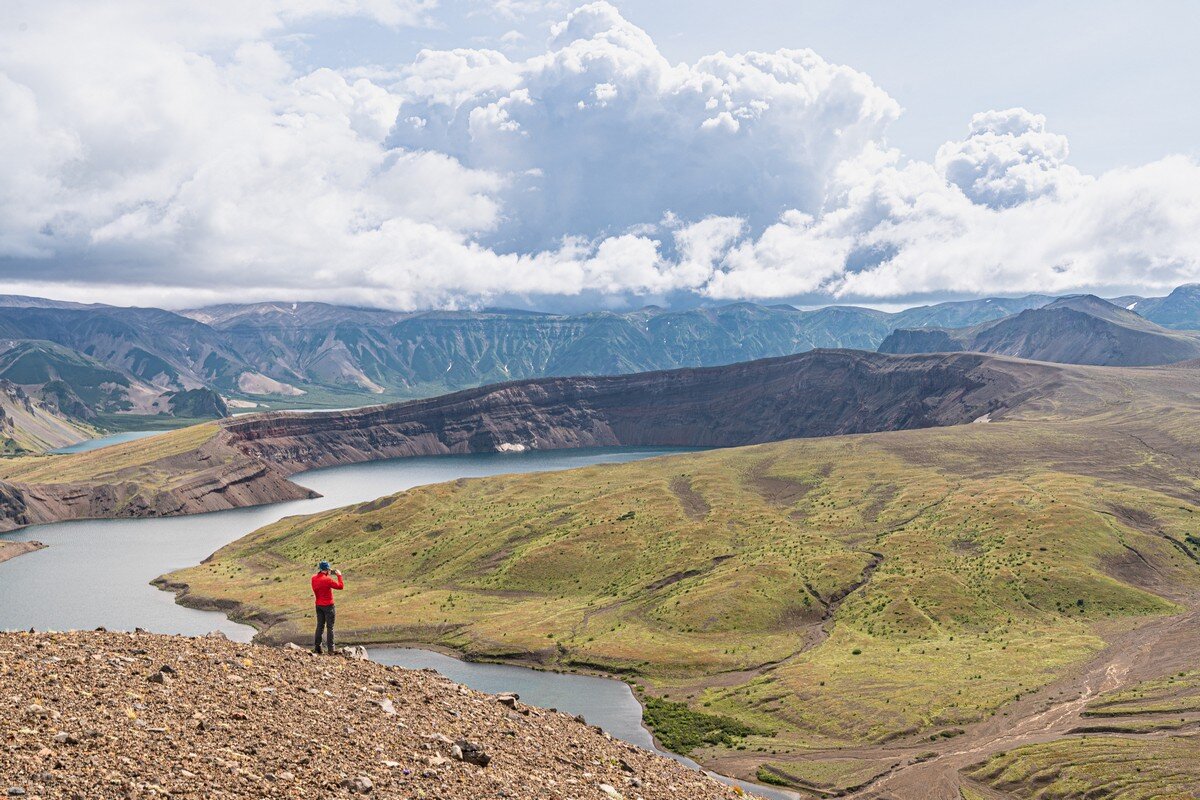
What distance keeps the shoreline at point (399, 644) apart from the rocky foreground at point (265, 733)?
44.3 m

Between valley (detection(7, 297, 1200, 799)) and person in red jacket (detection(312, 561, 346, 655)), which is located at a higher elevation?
person in red jacket (detection(312, 561, 346, 655))

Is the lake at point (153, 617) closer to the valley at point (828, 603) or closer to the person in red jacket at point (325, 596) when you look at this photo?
the valley at point (828, 603)

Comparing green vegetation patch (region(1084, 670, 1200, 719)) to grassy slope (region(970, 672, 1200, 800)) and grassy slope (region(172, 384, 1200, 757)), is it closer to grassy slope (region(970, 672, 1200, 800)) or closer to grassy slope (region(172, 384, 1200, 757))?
grassy slope (region(970, 672, 1200, 800))

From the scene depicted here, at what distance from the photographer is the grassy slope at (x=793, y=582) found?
99188mm

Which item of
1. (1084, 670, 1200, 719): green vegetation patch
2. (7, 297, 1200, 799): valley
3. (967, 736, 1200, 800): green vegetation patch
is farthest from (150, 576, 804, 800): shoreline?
(1084, 670, 1200, 719): green vegetation patch

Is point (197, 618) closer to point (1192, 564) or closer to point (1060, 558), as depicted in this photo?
point (1060, 558)

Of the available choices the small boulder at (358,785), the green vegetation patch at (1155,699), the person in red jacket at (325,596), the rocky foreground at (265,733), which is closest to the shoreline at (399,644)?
the green vegetation patch at (1155,699)

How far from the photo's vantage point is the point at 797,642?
115125 mm

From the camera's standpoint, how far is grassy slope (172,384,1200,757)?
325ft

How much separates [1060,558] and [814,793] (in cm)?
7971

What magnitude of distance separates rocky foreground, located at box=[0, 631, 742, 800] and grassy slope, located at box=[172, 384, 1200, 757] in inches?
2195

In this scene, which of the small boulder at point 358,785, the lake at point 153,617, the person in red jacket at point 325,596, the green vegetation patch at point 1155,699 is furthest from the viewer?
the lake at point 153,617

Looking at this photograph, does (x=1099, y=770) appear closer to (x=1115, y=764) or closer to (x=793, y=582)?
(x=1115, y=764)

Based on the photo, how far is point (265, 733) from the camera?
27.5 meters
